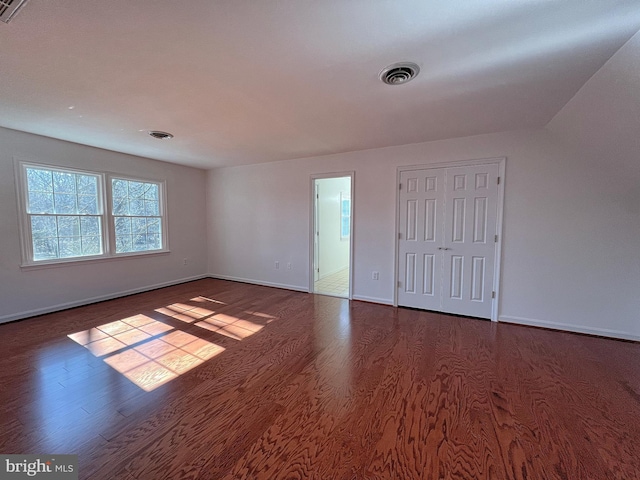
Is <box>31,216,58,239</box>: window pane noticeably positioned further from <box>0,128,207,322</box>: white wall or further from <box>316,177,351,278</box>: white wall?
<box>316,177,351,278</box>: white wall

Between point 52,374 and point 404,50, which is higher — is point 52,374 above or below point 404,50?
below

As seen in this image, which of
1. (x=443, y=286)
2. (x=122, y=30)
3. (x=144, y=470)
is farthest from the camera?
(x=443, y=286)

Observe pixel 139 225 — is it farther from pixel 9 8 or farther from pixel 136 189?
pixel 9 8

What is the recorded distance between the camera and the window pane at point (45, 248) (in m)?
3.48

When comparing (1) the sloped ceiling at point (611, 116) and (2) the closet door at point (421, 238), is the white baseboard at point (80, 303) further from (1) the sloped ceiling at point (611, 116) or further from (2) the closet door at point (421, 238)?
(1) the sloped ceiling at point (611, 116)

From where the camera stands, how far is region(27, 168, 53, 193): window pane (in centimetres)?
343

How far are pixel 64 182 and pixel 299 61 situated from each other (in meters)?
4.04

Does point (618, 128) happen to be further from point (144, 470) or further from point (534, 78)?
point (144, 470)

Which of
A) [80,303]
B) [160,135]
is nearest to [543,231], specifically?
[160,135]

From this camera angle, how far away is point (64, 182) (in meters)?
3.74

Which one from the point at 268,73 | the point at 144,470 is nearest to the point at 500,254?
the point at 268,73

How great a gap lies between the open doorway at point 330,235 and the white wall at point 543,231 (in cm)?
43

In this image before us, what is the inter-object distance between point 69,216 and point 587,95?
6150 mm

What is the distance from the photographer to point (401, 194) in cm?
384
